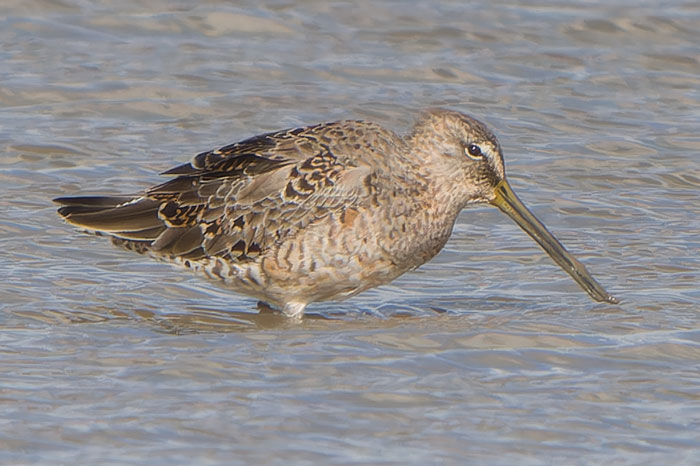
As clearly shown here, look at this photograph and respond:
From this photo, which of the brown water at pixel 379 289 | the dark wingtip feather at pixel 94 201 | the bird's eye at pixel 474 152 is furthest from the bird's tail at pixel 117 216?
the bird's eye at pixel 474 152

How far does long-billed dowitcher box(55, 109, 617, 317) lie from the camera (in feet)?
23.3

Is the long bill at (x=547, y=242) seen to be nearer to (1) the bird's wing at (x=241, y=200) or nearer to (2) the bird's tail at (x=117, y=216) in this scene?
(1) the bird's wing at (x=241, y=200)

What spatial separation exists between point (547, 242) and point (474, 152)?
643 millimetres

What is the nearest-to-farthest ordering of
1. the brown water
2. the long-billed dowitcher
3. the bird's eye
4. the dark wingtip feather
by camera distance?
the brown water
the long-billed dowitcher
the bird's eye
the dark wingtip feather

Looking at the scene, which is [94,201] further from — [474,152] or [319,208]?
[474,152]

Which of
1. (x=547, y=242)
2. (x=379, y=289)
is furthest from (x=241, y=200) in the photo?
(x=547, y=242)

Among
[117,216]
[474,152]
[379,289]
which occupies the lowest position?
[379,289]

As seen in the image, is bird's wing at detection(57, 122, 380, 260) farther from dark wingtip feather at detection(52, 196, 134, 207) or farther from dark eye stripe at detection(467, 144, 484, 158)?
dark eye stripe at detection(467, 144, 484, 158)

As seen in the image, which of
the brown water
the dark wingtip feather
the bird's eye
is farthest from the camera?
the dark wingtip feather

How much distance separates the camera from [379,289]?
8.12 metres

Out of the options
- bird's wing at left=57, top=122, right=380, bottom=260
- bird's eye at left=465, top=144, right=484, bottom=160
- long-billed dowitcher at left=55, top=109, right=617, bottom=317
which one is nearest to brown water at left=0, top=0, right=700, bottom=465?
long-billed dowitcher at left=55, top=109, right=617, bottom=317

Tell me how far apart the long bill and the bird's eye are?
21 centimetres

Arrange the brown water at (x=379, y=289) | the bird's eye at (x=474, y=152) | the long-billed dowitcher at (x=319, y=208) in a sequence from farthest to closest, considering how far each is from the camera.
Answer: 1. the bird's eye at (x=474, y=152)
2. the long-billed dowitcher at (x=319, y=208)
3. the brown water at (x=379, y=289)

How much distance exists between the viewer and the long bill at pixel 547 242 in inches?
296
